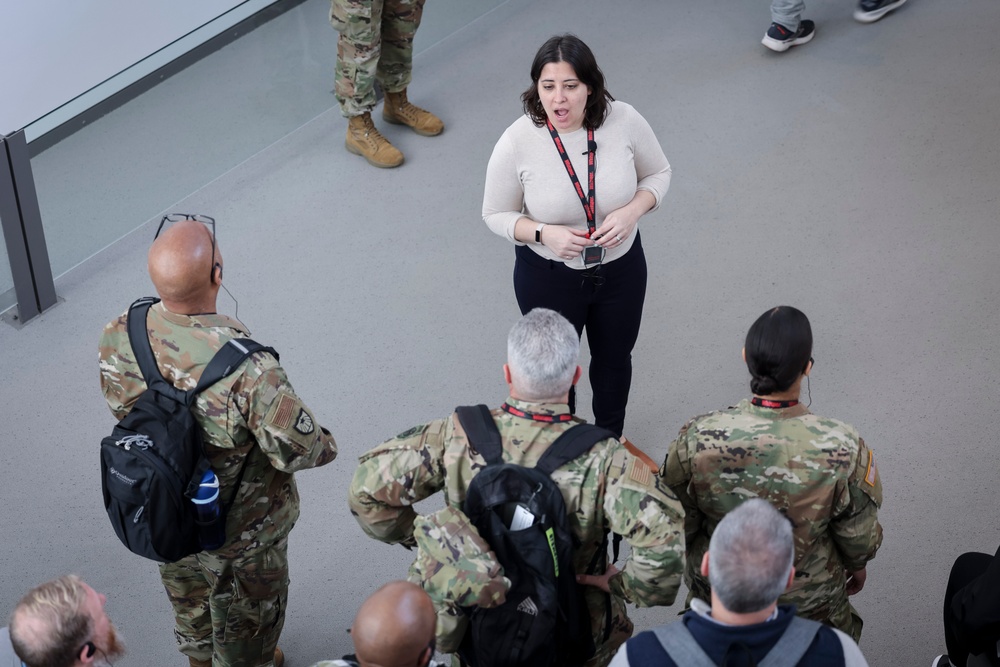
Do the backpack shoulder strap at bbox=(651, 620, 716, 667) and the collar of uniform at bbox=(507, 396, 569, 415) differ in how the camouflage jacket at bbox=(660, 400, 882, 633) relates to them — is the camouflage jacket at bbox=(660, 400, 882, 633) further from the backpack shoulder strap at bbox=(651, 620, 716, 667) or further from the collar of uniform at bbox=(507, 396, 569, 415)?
the backpack shoulder strap at bbox=(651, 620, 716, 667)

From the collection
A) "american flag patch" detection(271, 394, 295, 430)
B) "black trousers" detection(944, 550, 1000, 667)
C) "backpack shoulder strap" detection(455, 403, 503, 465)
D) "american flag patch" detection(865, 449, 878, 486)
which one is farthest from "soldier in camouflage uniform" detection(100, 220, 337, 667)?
"black trousers" detection(944, 550, 1000, 667)

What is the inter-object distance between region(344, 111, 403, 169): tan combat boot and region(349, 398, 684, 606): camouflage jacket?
290cm

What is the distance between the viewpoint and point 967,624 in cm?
270

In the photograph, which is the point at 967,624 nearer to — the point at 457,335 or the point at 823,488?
the point at 823,488

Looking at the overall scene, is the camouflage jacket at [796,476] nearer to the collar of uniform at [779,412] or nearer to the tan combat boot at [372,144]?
the collar of uniform at [779,412]

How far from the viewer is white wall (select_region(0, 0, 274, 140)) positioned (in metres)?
5.48

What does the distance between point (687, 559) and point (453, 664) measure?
689 mm

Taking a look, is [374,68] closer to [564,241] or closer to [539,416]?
[564,241]

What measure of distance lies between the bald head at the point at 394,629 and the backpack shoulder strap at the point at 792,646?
65 cm

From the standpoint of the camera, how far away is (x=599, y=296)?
3381mm

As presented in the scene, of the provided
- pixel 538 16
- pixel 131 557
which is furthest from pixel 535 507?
pixel 538 16

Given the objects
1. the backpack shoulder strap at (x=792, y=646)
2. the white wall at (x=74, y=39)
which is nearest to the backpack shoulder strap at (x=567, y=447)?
the backpack shoulder strap at (x=792, y=646)

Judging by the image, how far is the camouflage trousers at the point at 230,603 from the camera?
9.70 feet

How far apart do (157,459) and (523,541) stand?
90 centimetres
